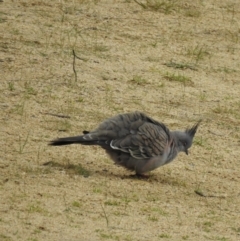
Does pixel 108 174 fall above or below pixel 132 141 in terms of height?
below

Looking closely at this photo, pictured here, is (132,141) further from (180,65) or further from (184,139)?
(180,65)

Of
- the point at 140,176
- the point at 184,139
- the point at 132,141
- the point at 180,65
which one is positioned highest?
the point at 132,141

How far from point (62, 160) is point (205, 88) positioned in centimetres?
286

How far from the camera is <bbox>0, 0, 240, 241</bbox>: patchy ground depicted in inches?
307

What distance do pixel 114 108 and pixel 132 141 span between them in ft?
5.56

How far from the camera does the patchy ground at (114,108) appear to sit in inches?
307

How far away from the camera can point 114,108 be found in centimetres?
1035

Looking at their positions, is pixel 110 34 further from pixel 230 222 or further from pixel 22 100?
pixel 230 222

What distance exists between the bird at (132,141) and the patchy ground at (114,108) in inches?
6.1

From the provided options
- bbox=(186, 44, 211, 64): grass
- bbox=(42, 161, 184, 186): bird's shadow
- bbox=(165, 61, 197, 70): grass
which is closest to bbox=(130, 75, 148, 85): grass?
bbox=(165, 61, 197, 70): grass

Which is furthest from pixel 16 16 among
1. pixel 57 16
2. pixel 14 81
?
pixel 14 81

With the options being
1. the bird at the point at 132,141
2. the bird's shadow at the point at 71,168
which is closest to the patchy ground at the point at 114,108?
the bird's shadow at the point at 71,168

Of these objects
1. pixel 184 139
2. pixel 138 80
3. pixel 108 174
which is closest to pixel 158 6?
pixel 138 80

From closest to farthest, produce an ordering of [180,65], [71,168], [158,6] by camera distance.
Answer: [71,168] → [180,65] → [158,6]
